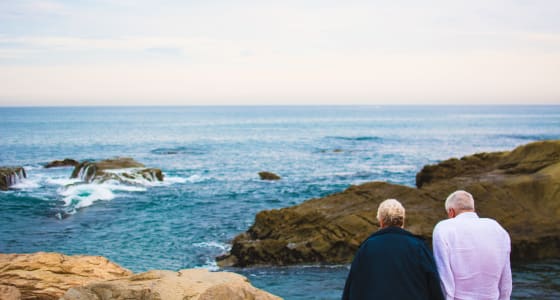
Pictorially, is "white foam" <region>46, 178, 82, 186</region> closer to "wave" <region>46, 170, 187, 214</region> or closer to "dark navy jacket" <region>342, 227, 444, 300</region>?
"wave" <region>46, 170, 187, 214</region>

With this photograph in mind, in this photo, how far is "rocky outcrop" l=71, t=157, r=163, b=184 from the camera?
111 feet

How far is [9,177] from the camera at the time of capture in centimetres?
3381

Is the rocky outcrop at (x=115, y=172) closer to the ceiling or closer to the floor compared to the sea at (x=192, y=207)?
closer to the ceiling

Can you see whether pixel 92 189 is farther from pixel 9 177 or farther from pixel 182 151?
pixel 182 151

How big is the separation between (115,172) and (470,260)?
3149 centimetres

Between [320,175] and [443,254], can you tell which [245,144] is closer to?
[320,175]

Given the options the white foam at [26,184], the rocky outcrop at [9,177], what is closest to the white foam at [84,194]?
the white foam at [26,184]

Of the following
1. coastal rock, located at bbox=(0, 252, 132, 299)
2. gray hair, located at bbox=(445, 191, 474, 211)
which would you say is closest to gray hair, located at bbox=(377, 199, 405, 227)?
gray hair, located at bbox=(445, 191, 474, 211)

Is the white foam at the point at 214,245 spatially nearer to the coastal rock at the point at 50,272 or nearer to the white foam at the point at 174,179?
the coastal rock at the point at 50,272

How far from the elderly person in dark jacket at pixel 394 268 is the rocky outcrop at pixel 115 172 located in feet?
99.4

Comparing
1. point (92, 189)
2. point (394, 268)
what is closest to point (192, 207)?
point (92, 189)

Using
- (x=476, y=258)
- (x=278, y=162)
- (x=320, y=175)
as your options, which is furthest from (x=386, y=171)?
(x=476, y=258)

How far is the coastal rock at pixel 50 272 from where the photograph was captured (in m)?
8.59

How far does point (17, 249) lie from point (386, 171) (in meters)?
29.3
